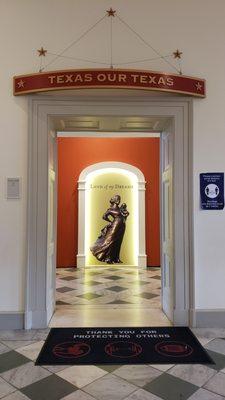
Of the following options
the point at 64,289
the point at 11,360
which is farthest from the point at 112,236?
the point at 11,360

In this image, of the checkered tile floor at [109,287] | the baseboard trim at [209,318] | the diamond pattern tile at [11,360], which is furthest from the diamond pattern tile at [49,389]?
the checkered tile floor at [109,287]

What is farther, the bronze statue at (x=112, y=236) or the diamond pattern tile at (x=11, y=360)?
the bronze statue at (x=112, y=236)

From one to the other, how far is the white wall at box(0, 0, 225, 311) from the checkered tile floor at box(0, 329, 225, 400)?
3.19ft

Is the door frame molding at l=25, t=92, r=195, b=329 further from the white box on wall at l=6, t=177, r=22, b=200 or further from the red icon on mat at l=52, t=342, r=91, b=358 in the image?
the red icon on mat at l=52, t=342, r=91, b=358

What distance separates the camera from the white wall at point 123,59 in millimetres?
3635

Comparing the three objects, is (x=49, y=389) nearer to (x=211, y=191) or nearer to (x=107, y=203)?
(x=211, y=191)

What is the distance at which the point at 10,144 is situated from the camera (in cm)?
364

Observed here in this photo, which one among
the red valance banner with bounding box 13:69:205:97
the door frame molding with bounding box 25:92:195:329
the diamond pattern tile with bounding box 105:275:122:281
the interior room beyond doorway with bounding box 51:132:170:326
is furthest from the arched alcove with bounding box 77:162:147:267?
the red valance banner with bounding box 13:69:205:97

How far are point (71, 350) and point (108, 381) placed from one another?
2.04 ft

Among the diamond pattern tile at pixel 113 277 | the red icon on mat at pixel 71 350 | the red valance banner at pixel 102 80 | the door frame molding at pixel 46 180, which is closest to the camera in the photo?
the red icon on mat at pixel 71 350

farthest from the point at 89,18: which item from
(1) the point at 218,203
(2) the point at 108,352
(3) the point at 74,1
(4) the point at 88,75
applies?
(2) the point at 108,352

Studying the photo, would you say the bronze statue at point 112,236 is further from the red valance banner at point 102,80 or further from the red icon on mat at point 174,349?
the red icon on mat at point 174,349

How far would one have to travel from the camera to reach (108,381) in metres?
2.48

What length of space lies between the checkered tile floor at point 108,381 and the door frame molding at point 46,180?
74 cm
